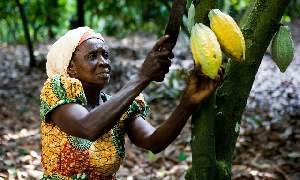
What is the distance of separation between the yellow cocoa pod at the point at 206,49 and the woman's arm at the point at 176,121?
3 centimetres

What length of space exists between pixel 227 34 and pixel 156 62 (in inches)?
10.5

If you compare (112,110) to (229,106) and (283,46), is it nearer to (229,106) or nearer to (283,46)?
(229,106)

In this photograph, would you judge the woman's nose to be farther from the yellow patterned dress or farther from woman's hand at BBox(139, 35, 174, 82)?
woman's hand at BBox(139, 35, 174, 82)

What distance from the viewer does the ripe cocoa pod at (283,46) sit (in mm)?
1404

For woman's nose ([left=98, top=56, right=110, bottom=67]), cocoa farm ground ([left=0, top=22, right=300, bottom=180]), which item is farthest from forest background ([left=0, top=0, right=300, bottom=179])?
woman's nose ([left=98, top=56, right=110, bottom=67])

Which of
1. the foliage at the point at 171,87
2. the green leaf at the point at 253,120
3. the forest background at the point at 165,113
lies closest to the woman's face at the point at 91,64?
the forest background at the point at 165,113

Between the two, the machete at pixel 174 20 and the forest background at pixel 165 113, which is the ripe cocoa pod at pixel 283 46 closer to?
the machete at pixel 174 20

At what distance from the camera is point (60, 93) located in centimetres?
152

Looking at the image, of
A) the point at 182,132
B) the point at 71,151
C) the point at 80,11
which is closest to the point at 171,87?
the point at 182,132

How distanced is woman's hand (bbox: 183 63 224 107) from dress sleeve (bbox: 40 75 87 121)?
49cm

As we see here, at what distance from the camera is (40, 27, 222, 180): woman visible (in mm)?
1390

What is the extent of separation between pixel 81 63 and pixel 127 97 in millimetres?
396

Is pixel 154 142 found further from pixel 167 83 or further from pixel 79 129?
pixel 167 83

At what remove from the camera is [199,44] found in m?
1.12
